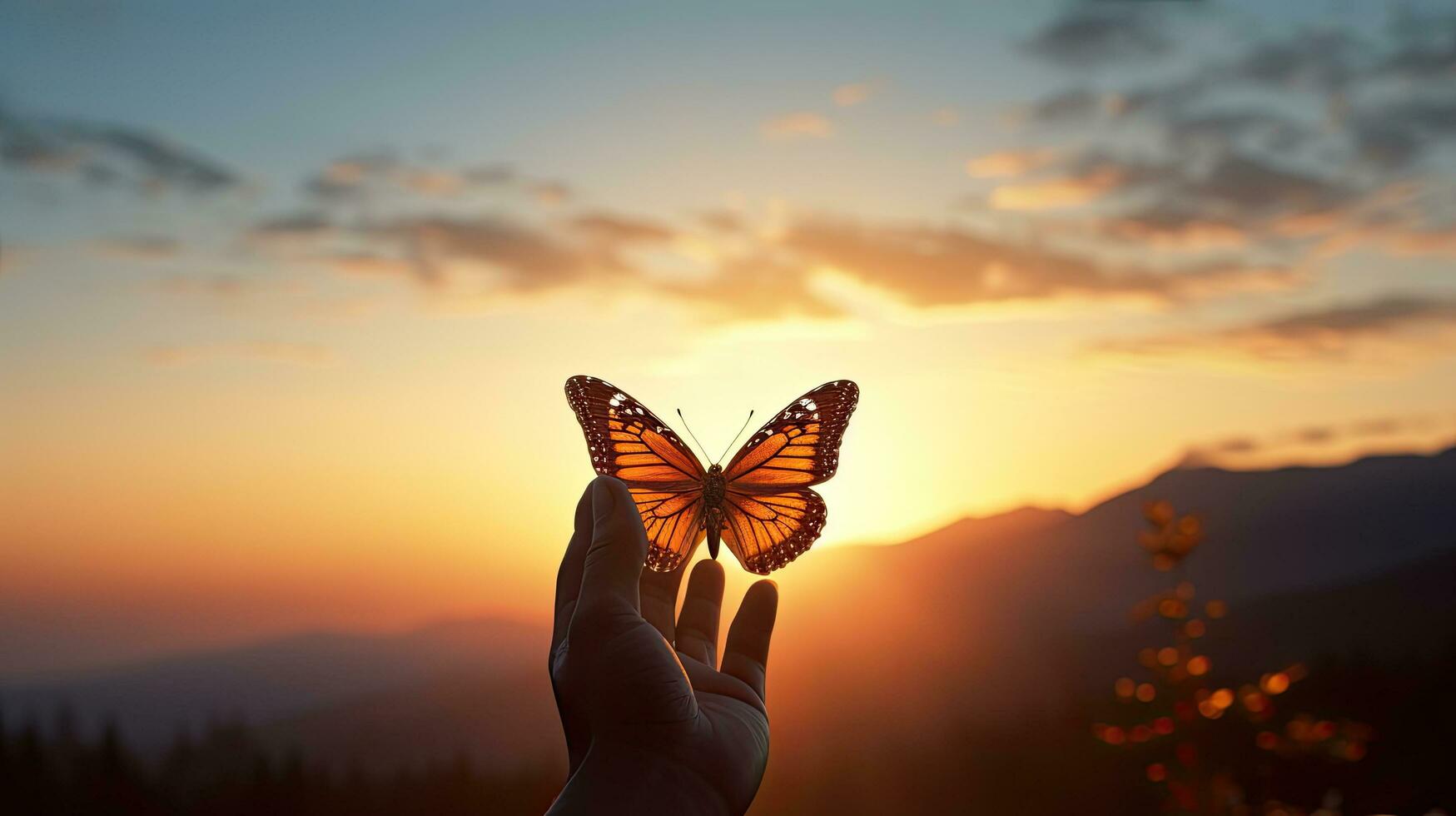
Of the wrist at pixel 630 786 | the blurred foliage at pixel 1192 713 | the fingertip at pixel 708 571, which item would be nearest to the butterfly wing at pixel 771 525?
the fingertip at pixel 708 571

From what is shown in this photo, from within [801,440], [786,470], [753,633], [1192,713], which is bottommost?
[1192,713]

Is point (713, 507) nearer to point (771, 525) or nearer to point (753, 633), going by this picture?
point (771, 525)

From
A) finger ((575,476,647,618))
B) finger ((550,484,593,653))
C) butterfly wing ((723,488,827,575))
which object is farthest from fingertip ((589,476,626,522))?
butterfly wing ((723,488,827,575))

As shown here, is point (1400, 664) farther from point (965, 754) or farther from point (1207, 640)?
point (1207, 640)

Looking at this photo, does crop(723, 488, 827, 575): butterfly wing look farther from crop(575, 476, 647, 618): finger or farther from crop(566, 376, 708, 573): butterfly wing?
crop(575, 476, 647, 618): finger

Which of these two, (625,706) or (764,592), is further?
(764,592)

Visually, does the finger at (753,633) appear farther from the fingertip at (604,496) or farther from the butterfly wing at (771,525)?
the fingertip at (604,496)

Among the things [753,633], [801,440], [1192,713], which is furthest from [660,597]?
[1192,713]

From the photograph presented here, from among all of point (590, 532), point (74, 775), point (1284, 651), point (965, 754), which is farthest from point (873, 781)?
point (74, 775)
